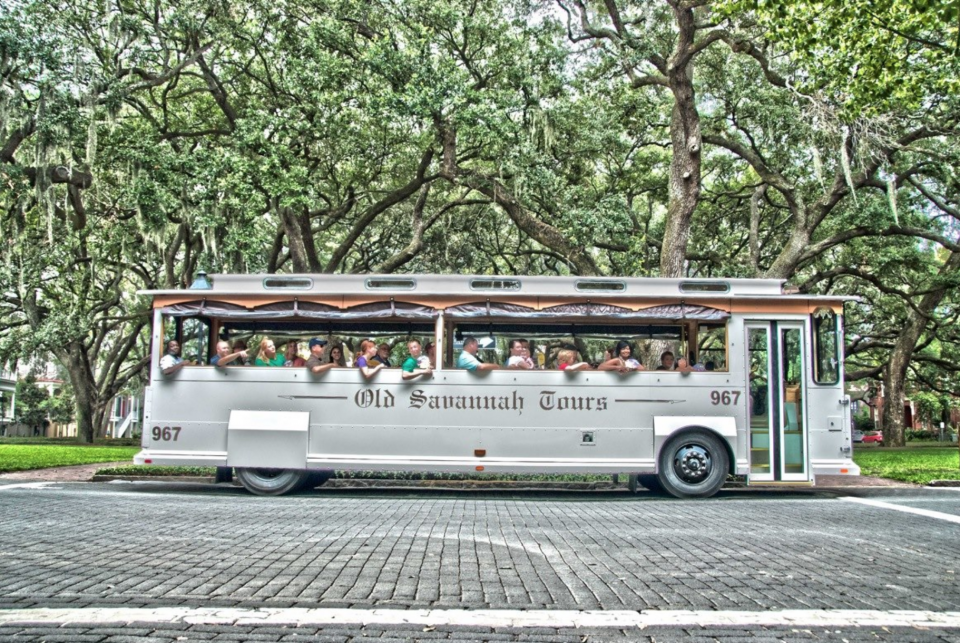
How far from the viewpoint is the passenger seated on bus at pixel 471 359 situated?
13.6 metres

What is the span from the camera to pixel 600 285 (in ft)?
45.4

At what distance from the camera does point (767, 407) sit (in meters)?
13.6

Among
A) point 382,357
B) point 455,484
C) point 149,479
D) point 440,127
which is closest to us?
point 382,357

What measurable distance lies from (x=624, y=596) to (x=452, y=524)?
12.7 feet

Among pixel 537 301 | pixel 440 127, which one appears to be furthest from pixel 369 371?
pixel 440 127

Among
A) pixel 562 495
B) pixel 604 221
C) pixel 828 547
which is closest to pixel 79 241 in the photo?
pixel 604 221

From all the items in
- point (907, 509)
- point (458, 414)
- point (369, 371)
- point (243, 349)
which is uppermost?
point (243, 349)

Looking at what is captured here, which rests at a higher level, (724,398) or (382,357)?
(382,357)

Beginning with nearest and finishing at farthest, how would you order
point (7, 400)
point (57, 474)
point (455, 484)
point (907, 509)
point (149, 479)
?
point (907, 509) → point (455, 484) → point (149, 479) → point (57, 474) → point (7, 400)

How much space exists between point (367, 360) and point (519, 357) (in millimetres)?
2384

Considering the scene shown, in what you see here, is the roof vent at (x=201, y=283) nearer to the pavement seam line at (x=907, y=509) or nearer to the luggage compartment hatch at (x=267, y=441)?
the luggage compartment hatch at (x=267, y=441)

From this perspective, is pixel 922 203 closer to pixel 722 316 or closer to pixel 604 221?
pixel 604 221

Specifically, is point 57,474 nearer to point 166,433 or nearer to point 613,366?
point 166,433

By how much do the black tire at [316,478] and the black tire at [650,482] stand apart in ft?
17.5
